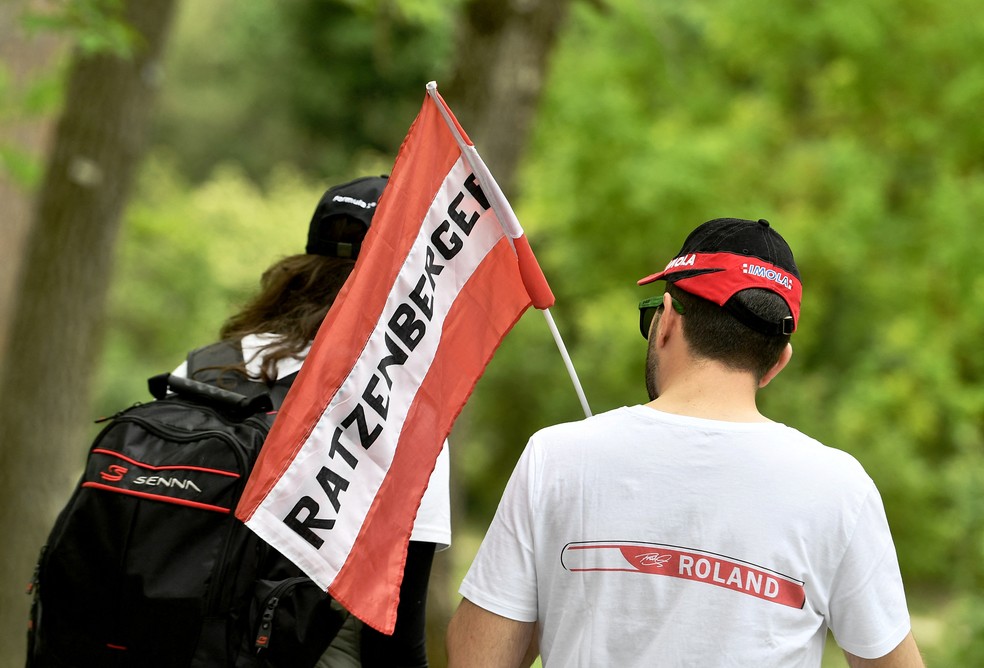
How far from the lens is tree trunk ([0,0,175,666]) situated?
19.4 ft

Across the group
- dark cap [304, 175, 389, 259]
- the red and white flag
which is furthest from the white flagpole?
dark cap [304, 175, 389, 259]

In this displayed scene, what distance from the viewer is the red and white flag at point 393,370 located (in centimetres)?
229

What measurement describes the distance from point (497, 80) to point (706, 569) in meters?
5.27

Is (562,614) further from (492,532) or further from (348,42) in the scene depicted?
(348,42)

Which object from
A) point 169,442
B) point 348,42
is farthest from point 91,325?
point 348,42

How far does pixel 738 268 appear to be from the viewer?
2162 mm

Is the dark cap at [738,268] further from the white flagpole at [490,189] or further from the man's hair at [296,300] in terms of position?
the man's hair at [296,300]

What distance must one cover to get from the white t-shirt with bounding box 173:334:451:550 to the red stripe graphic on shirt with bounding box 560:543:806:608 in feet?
1.87

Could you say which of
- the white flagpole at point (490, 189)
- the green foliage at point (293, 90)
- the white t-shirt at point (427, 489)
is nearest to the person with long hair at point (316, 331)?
the white t-shirt at point (427, 489)

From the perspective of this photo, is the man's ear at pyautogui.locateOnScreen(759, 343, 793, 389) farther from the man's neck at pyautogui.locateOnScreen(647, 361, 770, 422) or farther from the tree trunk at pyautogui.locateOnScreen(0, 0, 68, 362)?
the tree trunk at pyautogui.locateOnScreen(0, 0, 68, 362)

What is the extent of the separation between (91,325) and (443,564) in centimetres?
242

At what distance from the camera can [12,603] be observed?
594cm

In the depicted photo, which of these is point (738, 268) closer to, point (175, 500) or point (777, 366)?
point (777, 366)
